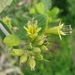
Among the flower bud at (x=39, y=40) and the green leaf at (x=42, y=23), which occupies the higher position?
the green leaf at (x=42, y=23)

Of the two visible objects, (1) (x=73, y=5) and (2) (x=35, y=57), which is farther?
(1) (x=73, y=5)

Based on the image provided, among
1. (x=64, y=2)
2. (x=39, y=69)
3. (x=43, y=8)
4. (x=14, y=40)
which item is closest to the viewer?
(x=14, y=40)

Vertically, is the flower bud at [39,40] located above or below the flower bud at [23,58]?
above

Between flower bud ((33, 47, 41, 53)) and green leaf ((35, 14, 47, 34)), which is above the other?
green leaf ((35, 14, 47, 34))

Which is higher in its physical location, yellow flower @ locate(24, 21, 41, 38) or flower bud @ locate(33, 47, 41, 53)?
yellow flower @ locate(24, 21, 41, 38)

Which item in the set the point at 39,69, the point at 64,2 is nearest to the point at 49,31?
the point at 39,69

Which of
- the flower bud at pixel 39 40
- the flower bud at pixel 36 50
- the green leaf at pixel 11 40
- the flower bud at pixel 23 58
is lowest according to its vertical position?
the flower bud at pixel 23 58

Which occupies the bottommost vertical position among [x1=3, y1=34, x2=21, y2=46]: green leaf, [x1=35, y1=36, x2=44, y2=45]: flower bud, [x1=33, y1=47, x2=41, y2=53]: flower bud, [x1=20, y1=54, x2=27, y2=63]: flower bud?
[x1=20, y1=54, x2=27, y2=63]: flower bud

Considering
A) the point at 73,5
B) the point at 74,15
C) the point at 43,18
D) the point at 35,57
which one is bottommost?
the point at 74,15

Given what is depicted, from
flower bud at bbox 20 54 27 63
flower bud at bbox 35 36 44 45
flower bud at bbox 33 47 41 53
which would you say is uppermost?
flower bud at bbox 35 36 44 45

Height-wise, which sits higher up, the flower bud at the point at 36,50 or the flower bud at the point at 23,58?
the flower bud at the point at 36,50

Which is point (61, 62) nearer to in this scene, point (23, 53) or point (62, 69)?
point (62, 69)
